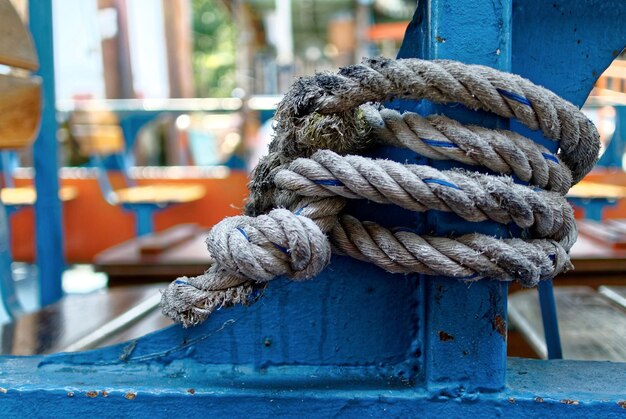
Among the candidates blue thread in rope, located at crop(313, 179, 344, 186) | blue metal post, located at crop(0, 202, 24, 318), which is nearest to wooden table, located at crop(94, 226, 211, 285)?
blue metal post, located at crop(0, 202, 24, 318)

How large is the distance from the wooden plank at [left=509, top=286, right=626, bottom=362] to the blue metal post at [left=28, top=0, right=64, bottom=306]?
1340 millimetres

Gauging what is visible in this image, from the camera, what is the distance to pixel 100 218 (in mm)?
3916

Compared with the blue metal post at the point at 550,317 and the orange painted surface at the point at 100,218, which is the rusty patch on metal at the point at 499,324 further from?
the orange painted surface at the point at 100,218

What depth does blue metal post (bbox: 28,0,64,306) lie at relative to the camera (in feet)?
5.12

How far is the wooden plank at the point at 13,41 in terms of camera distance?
42.9 inches

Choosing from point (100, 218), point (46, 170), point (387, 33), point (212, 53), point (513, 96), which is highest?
point (212, 53)

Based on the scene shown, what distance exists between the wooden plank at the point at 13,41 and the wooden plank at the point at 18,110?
4cm

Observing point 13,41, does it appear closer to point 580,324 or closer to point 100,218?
point 580,324

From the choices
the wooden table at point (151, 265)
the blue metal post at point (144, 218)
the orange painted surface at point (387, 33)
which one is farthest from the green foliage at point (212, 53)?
the wooden table at point (151, 265)

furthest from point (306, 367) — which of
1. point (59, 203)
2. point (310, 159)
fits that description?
point (59, 203)

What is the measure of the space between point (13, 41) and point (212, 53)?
731 inches

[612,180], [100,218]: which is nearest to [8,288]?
[100,218]

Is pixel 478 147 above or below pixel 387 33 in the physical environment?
below

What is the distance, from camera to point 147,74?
7.75m
